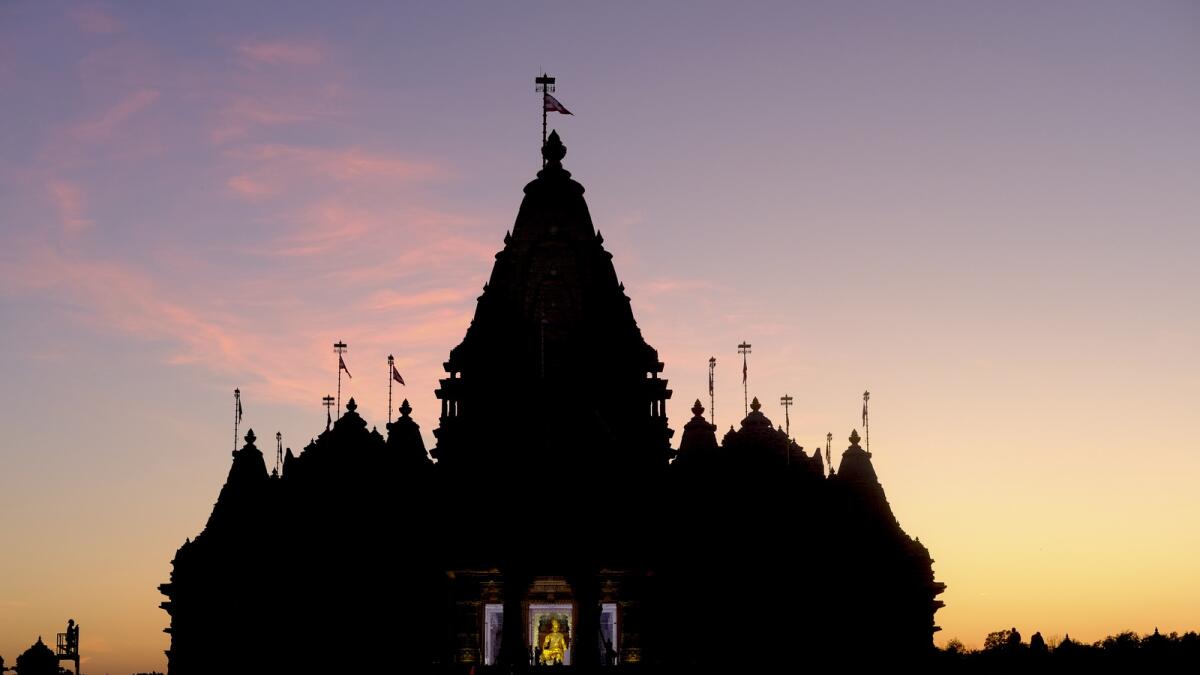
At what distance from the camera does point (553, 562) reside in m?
54.4

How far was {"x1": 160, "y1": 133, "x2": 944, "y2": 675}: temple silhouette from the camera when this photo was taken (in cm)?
5491

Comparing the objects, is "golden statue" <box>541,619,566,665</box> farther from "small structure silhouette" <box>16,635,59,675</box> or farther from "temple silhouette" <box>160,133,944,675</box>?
"small structure silhouette" <box>16,635,59,675</box>

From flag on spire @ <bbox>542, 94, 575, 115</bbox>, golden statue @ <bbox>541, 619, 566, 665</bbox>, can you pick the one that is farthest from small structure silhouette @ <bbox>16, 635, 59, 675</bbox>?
flag on spire @ <bbox>542, 94, 575, 115</bbox>

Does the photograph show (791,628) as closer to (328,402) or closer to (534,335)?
(534,335)

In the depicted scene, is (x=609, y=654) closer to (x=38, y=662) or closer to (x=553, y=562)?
(x=553, y=562)

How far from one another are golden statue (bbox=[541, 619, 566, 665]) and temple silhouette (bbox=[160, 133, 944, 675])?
0.19 feet

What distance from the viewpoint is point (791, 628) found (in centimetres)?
5503

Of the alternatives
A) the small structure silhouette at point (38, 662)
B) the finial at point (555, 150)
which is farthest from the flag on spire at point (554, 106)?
the small structure silhouette at point (38, 662)

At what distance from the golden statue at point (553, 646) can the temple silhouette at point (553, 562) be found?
0.19ft

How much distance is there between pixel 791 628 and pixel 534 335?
17824 millimetres

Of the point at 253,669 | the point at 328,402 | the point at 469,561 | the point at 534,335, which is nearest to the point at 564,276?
the point at 534,335

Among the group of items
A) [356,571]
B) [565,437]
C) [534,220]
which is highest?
[534,220]

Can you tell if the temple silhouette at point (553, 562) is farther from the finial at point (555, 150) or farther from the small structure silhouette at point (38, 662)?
the finial at point (555, 150)

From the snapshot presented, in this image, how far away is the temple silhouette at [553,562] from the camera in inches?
2162
